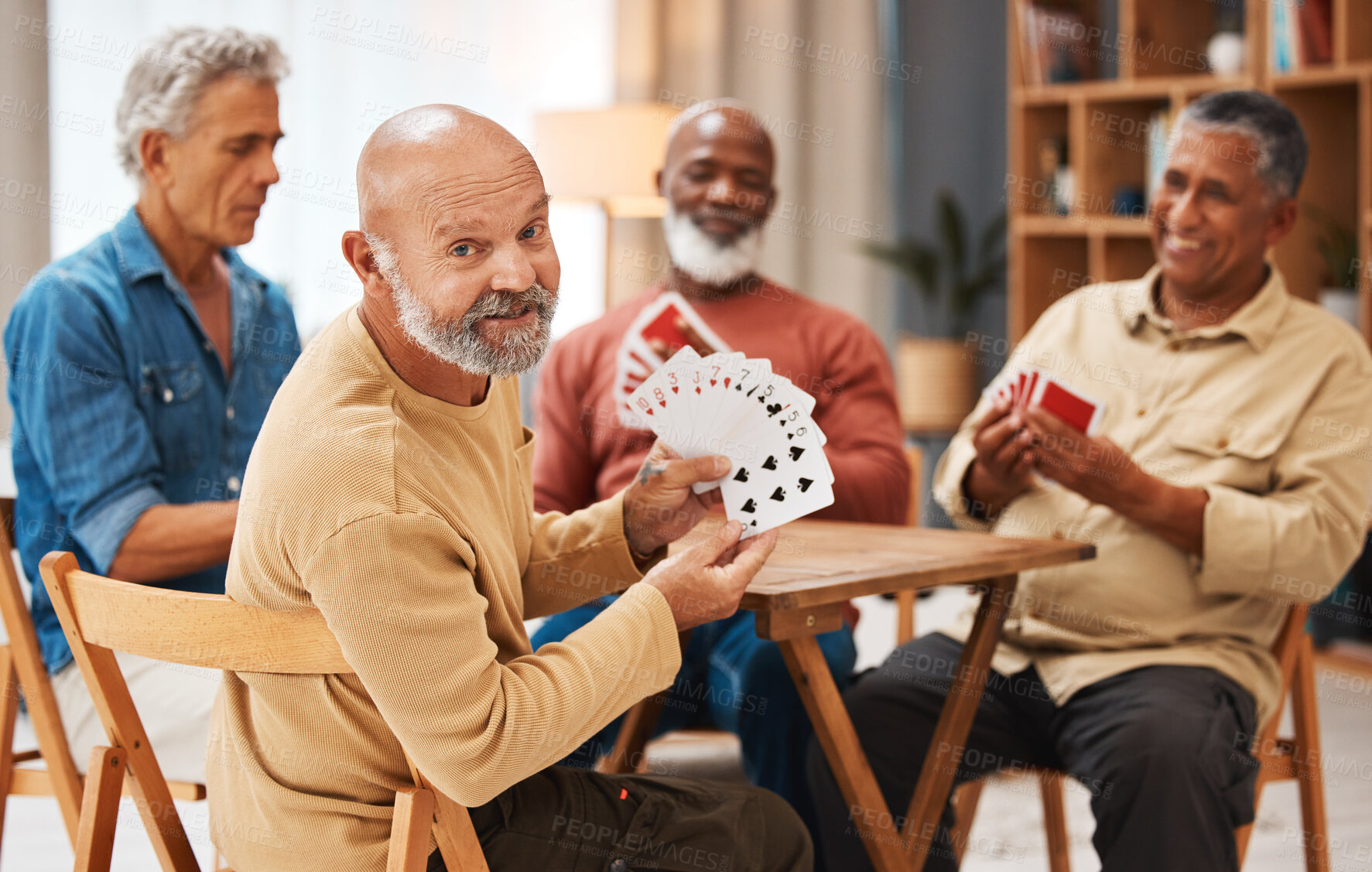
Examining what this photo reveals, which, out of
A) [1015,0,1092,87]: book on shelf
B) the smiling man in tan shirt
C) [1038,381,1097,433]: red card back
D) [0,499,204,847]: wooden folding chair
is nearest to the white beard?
the smiling man in tan shirt

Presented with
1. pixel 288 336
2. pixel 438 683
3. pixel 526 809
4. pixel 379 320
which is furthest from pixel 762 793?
pixel 288 336

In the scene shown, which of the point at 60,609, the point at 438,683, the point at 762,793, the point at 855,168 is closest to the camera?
the point at 438,683

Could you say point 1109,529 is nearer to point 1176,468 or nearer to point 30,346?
point 1176,468

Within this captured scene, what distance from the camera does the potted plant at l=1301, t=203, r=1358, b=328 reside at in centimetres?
392

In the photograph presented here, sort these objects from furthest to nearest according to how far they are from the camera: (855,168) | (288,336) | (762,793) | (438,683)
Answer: (855,168)
(288,336)
(762,793)
(438,683)

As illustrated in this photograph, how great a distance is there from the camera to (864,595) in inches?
57.2

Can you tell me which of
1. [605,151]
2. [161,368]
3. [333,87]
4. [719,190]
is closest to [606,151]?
[605,151]

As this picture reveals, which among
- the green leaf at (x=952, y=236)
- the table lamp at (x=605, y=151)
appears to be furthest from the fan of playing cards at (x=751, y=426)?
the green leaf at (x=952, y=236)

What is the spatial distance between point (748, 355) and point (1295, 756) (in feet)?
3.97

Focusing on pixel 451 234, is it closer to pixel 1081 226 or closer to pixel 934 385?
pixel 1081 226

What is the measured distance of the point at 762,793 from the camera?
145 centimetres

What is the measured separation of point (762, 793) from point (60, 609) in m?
0.80

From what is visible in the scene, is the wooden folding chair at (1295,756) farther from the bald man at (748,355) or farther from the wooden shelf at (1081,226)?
the wooden shelf at (1081,226)

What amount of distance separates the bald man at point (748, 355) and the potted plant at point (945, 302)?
8.98ft
